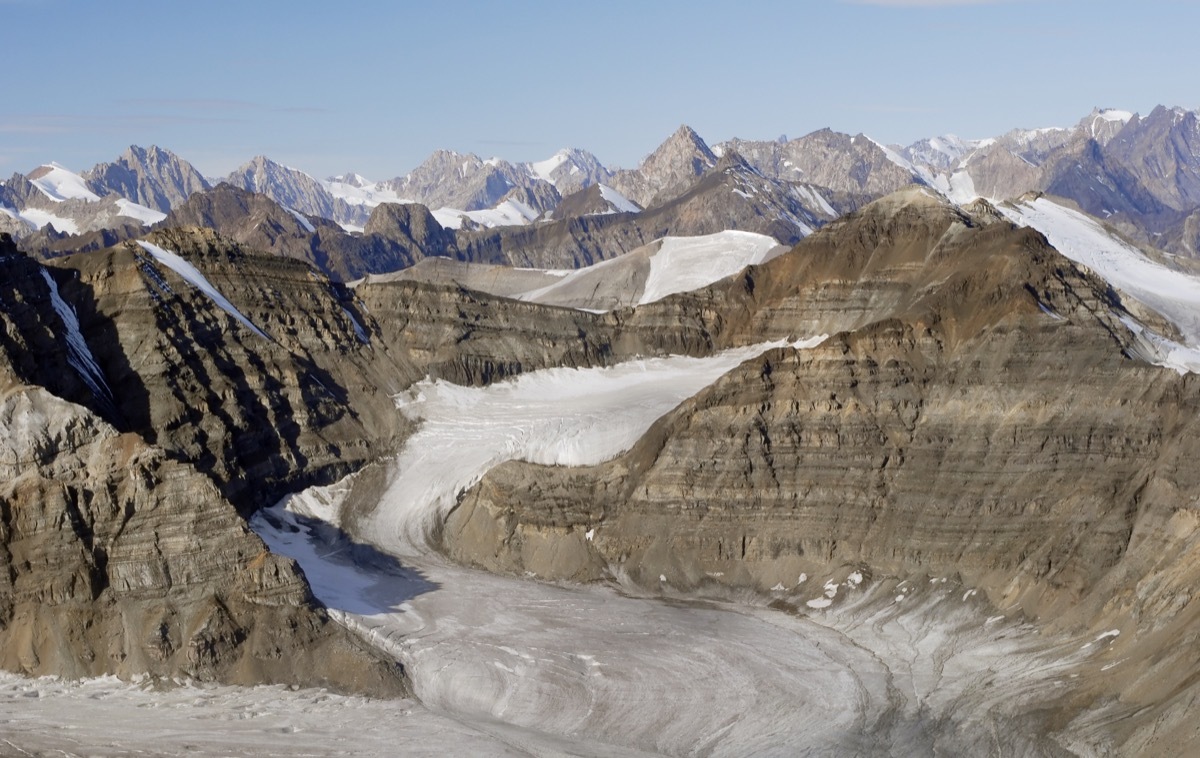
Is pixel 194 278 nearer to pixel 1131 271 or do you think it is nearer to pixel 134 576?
pixel 134 576

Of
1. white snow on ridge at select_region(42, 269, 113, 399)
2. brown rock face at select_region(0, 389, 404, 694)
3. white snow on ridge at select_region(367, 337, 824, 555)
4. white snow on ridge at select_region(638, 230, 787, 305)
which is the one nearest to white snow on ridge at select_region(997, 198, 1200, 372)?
white snow on ridge at select_region(367, 337, 824, 555)

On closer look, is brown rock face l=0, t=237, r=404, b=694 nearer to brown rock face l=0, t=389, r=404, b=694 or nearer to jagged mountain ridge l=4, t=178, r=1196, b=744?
brown rock face l=0, t=389, r=404, b=694

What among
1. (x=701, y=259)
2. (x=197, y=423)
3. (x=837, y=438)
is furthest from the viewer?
(x=701, y=259)

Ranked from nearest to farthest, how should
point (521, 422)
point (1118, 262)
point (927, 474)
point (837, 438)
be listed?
point (927, 474) < point (837, 438) < point (521, 422) < point (1118, 262)

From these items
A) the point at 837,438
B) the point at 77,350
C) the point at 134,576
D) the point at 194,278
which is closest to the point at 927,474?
the point at 837,438

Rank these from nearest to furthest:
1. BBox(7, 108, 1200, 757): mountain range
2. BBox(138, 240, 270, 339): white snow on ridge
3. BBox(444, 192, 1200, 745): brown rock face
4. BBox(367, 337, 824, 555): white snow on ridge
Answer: BBox(7, 108, 1200, 757): mountain range < BBox(444, 192, 1200, 745): brown rock face < BBox(367, 337, 824, 555): white snow on ridge < BBox(138, 240, 270, 339): white snow on ridge

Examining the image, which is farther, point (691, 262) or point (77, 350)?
point (691, 262)
